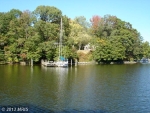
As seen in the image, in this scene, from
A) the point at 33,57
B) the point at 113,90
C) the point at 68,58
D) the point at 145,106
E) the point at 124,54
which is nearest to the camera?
the point at 145,106

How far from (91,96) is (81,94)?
1.36 metres

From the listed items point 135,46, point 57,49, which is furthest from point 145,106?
point 135,46

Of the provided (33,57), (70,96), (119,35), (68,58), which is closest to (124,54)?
(119,35)

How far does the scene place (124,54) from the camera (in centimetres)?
7975

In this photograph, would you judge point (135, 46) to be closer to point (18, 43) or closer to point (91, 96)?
point (18, 43)

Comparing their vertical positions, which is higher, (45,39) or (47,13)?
(47,13)

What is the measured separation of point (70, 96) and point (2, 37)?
47.7 m

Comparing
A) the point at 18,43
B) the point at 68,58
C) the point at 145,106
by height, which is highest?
the point at 18,43

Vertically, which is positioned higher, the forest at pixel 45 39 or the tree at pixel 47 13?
the tree at pixel 47 13

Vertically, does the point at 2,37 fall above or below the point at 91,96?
above

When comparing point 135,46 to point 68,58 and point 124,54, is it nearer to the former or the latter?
point 124,54

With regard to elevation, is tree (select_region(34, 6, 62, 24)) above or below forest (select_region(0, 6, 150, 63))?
above

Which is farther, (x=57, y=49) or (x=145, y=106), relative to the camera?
(x=57, y=49)

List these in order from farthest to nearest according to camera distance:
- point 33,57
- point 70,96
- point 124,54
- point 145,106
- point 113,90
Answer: point 124,54, point 33,57, point 113,90, point 70,96, point 145,106
